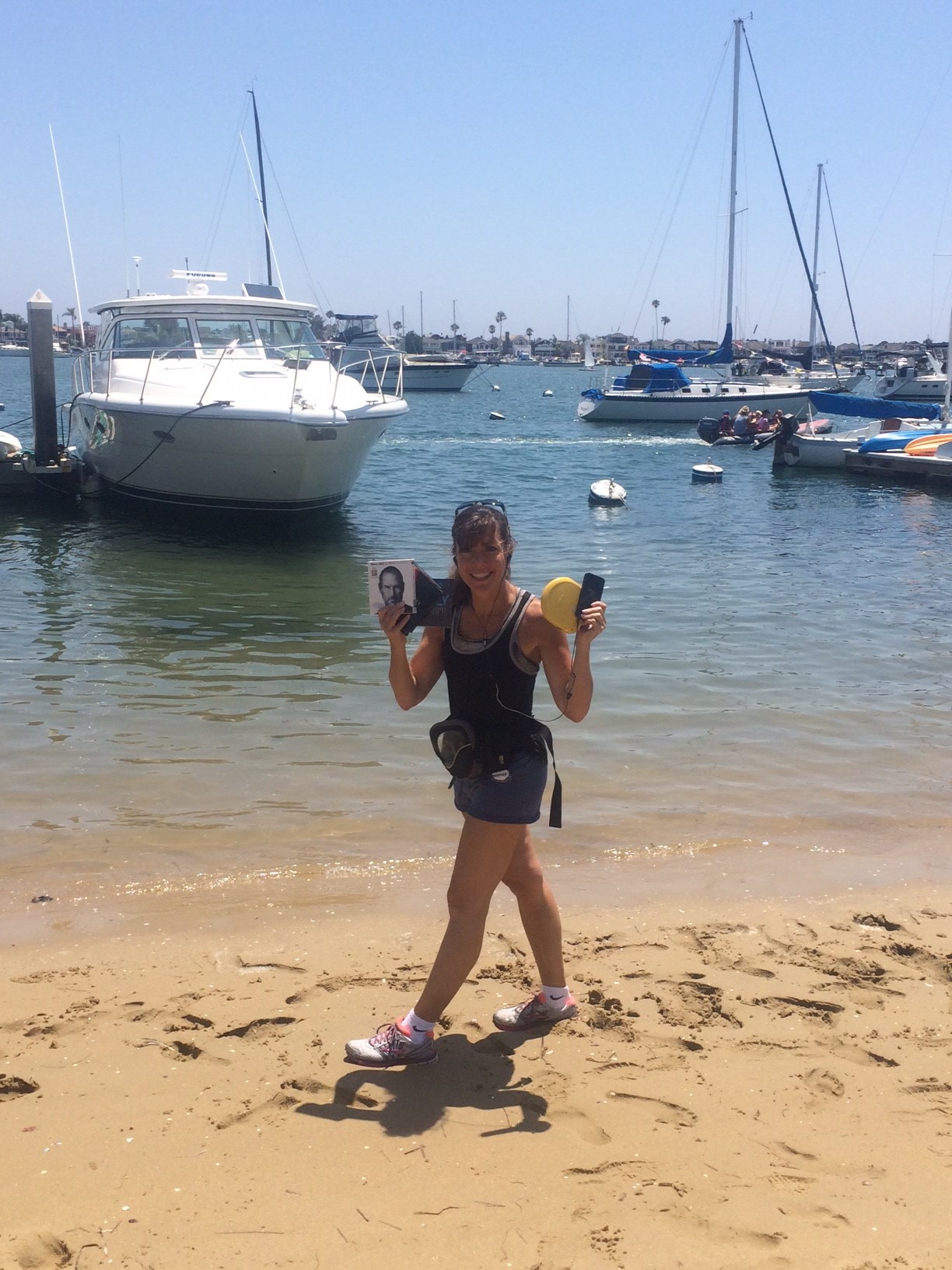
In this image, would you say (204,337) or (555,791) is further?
(204,337)

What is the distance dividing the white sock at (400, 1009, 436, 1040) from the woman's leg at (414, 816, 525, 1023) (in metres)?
0.02

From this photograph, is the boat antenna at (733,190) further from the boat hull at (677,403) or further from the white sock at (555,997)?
the white sock at (555,997)

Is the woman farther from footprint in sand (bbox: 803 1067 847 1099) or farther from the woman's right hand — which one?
footprint in sand (bbox: 803 1067 847 1099)

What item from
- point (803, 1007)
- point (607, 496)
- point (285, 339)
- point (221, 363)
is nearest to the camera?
point (803, 1007)

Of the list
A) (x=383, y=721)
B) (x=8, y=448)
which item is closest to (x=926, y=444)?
(x=8, y=448)

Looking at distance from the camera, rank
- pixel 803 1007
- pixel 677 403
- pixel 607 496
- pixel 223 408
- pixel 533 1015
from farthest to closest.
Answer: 1. pixel 677 403
2. pixel 607 496
3. pixel 223 408
4. pixel 803 1007
5. pixel 533 1015

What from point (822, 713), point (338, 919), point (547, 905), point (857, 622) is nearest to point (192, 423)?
point (857, 622)

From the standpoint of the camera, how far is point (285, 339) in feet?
56.3

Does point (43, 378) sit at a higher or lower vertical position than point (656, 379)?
lower

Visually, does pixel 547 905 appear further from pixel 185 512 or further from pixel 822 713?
pixel 185 512

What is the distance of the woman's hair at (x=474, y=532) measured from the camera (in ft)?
10.6

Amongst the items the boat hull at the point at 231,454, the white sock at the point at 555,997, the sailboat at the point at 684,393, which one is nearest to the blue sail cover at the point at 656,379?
the sailboat at the point at 684,393

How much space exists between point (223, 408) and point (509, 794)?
12.4 meters

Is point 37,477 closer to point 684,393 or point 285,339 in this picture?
point 285,339
